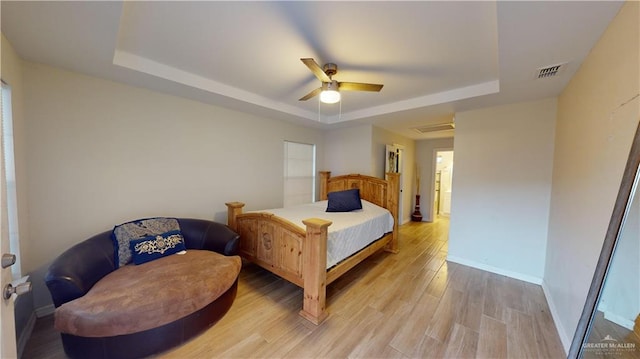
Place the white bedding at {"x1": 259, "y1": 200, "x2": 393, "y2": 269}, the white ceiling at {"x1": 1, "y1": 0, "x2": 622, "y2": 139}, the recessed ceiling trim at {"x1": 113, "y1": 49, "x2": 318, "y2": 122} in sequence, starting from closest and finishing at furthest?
the white ceiling at {"x1": 1, "y1": 0, "x2": 622, "y2": 139} < the recessed ceiling trim at {"x1": 113, "y1": 49, "x2": 318, "y2": 122} < the white bedding at {"x1": 259, "y1": 200, "x2": 393, "y2": 269}

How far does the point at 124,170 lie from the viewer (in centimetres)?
251

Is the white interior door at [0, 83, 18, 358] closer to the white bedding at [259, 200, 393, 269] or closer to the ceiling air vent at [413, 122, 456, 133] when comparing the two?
the white bedding at [259, 200, 393, 269]

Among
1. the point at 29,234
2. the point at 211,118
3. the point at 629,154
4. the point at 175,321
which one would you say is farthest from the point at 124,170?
the point at 629,154

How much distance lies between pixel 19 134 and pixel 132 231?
3.84 feet

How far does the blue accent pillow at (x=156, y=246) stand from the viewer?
2.19m

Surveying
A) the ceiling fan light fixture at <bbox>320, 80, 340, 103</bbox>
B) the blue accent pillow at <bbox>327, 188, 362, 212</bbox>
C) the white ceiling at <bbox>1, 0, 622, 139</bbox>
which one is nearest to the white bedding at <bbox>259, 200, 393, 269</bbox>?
the blue accent pillow at <bbox>327, 188, 362, 212</bbox>

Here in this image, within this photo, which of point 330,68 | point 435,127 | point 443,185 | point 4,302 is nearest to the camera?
point 4,302

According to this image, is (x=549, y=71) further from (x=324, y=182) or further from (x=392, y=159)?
(x=324, y=182)

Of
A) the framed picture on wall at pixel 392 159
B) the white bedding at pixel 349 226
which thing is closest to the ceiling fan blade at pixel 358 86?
the white bedding at pixel 349 226

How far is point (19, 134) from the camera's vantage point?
6.19ft

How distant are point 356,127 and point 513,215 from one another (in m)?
2.85

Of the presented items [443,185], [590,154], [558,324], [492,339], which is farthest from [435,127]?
[492,339]

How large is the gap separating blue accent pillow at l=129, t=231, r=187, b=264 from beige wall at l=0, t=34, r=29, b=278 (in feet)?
2.52

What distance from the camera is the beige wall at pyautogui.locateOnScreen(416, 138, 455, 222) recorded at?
6039mm
